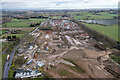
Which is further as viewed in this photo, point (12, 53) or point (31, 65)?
point (12, 53)

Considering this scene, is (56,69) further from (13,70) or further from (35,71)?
(13,70)

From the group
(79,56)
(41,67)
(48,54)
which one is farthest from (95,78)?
(48,54)

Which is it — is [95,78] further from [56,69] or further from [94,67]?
[56,69]

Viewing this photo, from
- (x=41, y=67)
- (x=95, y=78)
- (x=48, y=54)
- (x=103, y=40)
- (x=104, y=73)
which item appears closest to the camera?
(x=95, y=78)

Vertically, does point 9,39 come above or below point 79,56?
above

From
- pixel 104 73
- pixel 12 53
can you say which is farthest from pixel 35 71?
pixel 104 73

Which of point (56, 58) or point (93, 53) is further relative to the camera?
point (93, 53)

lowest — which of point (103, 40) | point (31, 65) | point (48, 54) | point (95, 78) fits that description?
point (95, 78)

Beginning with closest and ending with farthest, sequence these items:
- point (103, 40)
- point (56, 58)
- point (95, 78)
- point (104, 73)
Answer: point (95, 78) → point (104, 73) → point (56, 58) → point (103, 40)

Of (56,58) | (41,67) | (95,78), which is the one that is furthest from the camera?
(56,58)
